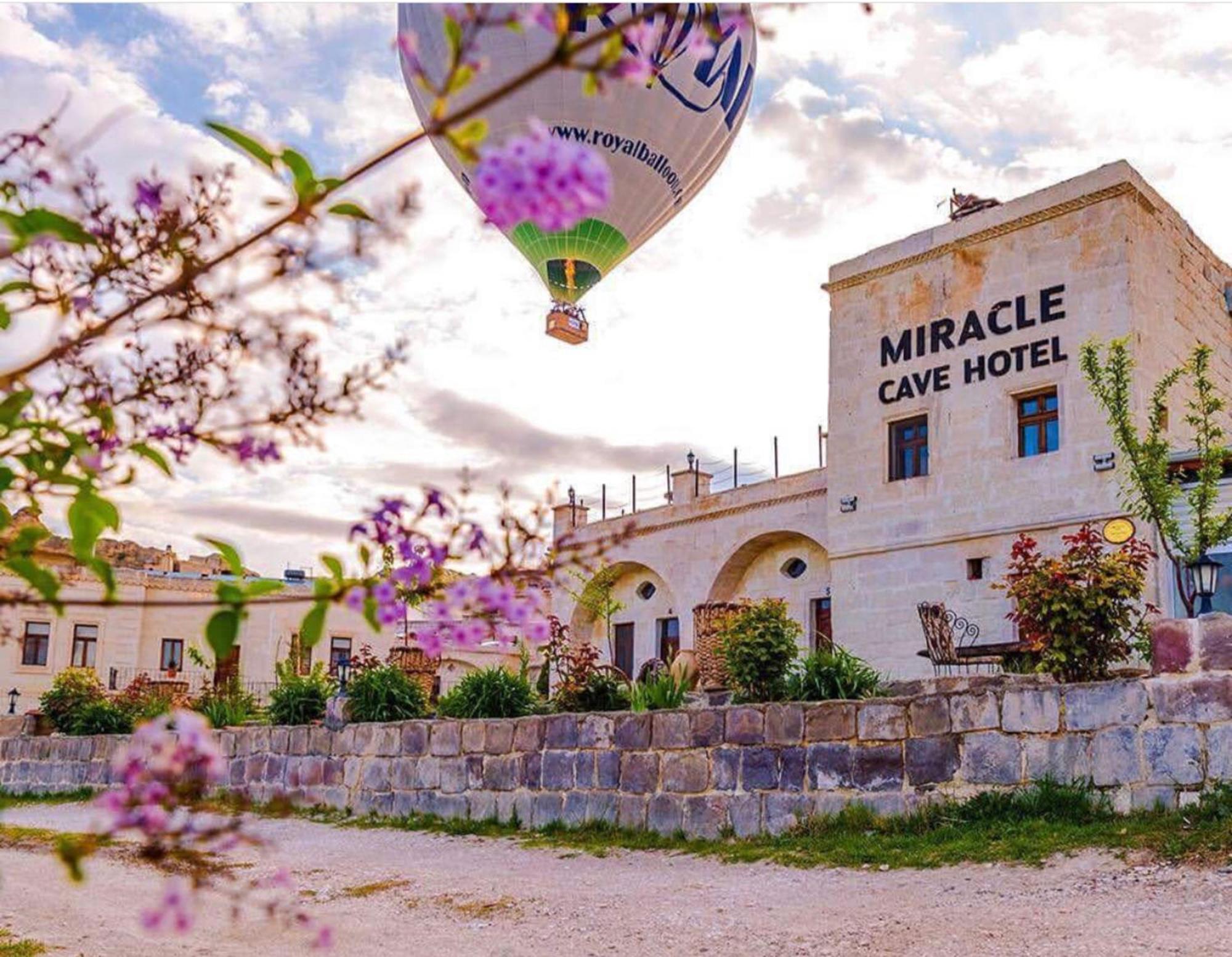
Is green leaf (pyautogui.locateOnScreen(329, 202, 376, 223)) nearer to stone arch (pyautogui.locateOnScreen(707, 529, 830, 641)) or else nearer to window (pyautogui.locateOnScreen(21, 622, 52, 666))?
stone arch (pyautogui.locateOnScreen(707, 529, 830, 641))

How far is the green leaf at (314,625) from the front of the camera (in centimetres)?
220

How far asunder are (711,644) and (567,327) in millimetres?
10543

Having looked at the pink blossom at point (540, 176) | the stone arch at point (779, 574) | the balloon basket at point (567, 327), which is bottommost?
the pink blossom at point (540, 176)

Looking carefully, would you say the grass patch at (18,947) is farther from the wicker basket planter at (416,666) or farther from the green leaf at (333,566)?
the wicker basket planter at (416,666)

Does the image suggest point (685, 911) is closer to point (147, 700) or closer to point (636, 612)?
point (147, 700)

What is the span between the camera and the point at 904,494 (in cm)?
2261

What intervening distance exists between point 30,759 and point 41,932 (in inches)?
577

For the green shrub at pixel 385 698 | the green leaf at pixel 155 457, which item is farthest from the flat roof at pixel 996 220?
the green leaf at pixel 155 457

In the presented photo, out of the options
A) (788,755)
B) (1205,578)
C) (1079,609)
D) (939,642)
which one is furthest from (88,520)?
(939,642)

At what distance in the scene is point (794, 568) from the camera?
27.2m

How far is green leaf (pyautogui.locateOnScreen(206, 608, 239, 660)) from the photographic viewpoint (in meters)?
2.14

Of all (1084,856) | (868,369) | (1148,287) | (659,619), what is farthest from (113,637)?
(1084,856)

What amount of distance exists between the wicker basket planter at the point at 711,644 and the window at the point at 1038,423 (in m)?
7.25

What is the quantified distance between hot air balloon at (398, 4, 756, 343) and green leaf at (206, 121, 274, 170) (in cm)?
1058
